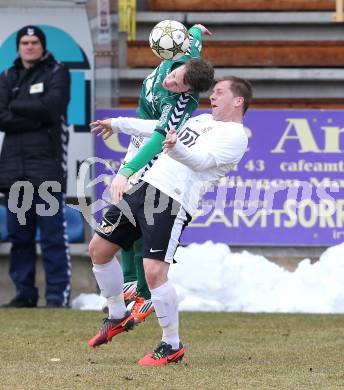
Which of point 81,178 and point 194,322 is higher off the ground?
point 81,178

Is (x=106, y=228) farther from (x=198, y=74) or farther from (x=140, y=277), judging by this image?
(x=198, y=74)

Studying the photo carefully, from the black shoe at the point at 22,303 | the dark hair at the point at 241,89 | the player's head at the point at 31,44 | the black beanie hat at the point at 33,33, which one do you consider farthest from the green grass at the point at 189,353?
the black beanie hat at the point at 33,33

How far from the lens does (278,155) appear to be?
11789 mm

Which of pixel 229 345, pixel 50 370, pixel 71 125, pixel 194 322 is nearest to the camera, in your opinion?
pixel 50 370

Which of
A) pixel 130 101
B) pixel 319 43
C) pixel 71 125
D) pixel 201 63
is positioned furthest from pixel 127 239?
pixel 319 43

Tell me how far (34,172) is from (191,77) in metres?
3.84

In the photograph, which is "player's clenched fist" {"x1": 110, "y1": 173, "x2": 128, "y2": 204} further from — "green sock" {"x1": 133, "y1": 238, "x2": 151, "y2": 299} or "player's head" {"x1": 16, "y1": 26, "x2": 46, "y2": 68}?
"player's head" {"x1": 16, "y1": 26, "x2": 46, "y2": 68}

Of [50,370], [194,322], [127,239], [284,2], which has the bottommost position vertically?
[194,322]

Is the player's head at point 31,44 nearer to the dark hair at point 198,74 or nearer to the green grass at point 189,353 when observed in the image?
the green grass at point 189,353

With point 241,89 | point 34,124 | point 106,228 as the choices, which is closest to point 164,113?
point 241,89

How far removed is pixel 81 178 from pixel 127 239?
333 cm

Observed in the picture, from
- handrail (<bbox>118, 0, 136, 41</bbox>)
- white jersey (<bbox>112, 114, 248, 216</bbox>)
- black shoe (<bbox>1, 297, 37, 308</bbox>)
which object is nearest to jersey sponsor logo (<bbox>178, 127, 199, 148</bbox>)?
white jersey (<bbox>112, 114, 248, 216</bbox>)

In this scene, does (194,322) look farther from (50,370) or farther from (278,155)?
(50,370)

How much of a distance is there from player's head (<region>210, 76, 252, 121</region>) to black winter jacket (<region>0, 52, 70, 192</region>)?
3.54m
